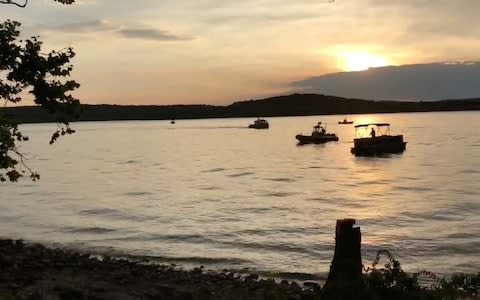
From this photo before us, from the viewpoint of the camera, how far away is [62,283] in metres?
16.3

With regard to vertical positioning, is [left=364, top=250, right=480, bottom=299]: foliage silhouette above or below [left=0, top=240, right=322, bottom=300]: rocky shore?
above

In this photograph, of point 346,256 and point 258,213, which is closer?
point 346,256

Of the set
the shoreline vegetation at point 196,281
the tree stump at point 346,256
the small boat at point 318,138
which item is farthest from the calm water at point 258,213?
the small boat at point 318,138

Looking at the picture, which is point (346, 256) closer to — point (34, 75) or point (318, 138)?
point (34, 75)

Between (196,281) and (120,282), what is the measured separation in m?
2.42

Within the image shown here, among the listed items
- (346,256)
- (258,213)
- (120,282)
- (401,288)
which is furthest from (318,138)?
(401,288)

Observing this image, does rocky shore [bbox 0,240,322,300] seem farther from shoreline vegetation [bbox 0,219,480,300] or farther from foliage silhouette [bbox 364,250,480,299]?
foliage silhouette [bbox 364,250,480,299]

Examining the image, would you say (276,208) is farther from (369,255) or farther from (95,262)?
(95,262)

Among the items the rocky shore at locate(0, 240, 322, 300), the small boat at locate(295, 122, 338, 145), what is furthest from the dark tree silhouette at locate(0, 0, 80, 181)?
the small boat at locate(295, 122, 338, 145)

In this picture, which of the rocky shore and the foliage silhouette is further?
the rocky shore

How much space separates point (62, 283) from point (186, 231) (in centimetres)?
1476

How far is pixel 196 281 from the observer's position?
1833cm

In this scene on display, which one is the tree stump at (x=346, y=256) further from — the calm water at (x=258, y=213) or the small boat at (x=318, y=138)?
the small boat at (x=318, y=138)

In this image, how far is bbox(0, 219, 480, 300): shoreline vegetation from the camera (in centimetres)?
1127
